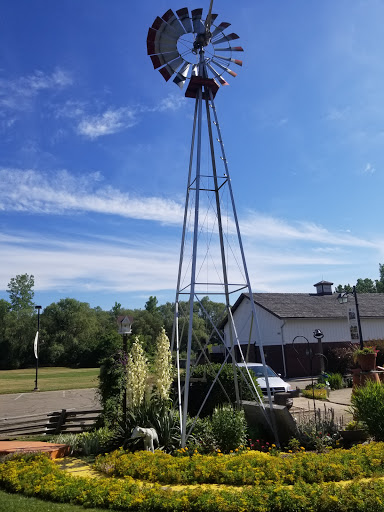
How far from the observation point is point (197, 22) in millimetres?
11016

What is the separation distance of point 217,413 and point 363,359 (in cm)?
542

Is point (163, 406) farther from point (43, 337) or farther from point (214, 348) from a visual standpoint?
point (43, 337)

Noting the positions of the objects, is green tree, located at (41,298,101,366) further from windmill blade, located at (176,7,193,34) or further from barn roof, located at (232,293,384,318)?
windmill blade, located at (176,7,193,34)

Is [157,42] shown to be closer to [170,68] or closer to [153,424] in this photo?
[170,68]

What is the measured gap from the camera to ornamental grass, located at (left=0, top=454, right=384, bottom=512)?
5.37 metres

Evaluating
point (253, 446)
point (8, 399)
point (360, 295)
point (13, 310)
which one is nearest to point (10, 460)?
point (253, 446)

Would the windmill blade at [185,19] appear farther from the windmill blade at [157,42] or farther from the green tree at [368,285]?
the green tree at [368,285]

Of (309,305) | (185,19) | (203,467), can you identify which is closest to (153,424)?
(203,467)

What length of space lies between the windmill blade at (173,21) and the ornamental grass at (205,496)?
1045 cm

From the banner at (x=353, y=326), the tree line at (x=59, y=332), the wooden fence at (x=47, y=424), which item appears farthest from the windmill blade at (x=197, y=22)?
the tree line at (x=59, y=332)

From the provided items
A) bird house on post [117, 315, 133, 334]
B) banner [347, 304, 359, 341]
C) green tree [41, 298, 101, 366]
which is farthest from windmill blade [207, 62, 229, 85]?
green tree [41, 298, 101, 366]

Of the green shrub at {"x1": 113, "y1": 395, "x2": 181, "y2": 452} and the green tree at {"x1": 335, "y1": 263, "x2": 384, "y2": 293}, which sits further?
the green tree at {"x1": 335, "y1": 263, "x2": 384, "y2": 293}

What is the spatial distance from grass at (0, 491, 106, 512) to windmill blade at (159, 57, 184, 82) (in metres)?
9.97

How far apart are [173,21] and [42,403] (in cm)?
1718
